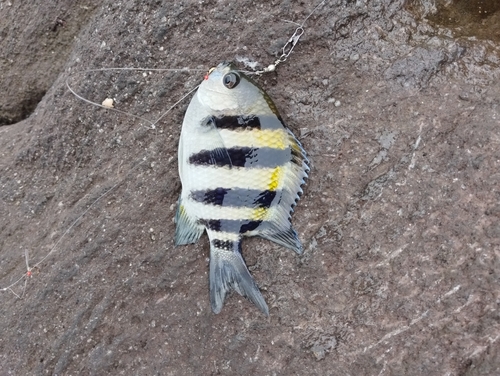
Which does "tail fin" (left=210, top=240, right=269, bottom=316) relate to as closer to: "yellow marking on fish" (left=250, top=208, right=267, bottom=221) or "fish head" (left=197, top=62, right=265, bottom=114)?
"yellow marking on fish" (left=250, top=208, right=267, bottom=221)

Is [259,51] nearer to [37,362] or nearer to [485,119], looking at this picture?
[485,119]

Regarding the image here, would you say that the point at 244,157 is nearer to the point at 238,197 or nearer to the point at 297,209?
the point at 238,197

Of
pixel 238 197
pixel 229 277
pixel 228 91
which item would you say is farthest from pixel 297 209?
pixel 228 91

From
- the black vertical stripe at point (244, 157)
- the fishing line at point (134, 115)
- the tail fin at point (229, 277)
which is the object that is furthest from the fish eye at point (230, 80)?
the tail fin at point (229, 277)

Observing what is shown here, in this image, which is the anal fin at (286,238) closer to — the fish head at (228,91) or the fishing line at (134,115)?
the fish head at (228,91)

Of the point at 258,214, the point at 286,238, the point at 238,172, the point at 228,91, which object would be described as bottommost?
the point at 286,238

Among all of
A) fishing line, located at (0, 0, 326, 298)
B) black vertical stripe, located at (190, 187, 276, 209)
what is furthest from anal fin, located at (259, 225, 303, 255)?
fishing line, located at (0, 0, 326, 298)

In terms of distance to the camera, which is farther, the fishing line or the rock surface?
the fishing line
